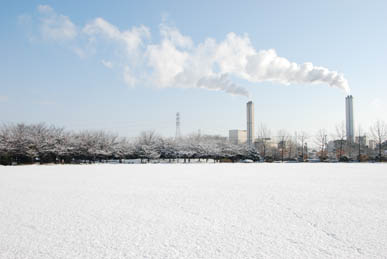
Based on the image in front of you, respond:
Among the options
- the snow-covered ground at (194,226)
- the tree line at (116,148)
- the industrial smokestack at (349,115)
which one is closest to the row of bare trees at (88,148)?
the tree line at (116,148)

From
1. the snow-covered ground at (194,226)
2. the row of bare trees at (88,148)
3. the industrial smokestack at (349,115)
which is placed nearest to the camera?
the snow-covered ground at (194,226)

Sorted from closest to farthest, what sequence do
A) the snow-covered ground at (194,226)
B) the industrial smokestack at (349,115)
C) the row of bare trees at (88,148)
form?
the snow-covered ground at (194,226) → the row of bare trees at (88,148) → the industrial smokestack at (349,115)

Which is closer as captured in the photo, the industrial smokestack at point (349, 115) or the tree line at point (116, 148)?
the tree line at point (116, 148)

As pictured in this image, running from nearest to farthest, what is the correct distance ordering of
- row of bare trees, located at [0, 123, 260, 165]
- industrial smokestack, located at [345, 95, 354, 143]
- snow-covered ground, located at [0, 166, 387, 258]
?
snow-covered ground, located at [0, 166, 387, 258] → row of bare trees, located at [0, 123, 260, 165] → industrial smokestack, located at [345, 95, 354, 143]

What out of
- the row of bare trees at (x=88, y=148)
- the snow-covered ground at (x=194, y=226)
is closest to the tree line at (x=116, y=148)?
the row of bare trees at (x=88, y=148)

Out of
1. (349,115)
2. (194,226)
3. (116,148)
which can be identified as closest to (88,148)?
(116,148)

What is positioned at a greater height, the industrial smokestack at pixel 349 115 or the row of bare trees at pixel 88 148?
the industrial smokestack at pixel 349 115

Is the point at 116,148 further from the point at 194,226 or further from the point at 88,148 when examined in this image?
the point at 194,226

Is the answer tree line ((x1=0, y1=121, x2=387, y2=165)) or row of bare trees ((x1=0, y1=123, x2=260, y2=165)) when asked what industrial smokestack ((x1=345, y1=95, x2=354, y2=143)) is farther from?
row of bare trees ((x1=0, y1=123, x2=260, y2=165))

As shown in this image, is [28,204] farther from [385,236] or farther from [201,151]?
[201,151]

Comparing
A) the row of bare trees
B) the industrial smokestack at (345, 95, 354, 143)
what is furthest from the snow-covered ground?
the industrial smokestack at (345, 95, 354, 143)

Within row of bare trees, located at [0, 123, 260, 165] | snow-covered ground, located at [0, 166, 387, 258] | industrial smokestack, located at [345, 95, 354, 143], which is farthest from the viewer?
industrial smokestack, located at [345, 95, 354, 143]

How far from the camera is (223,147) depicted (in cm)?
6259

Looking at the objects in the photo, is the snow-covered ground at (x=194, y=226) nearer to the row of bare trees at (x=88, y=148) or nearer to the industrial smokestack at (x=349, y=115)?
the row of bare trees at (x=88, y=148)
